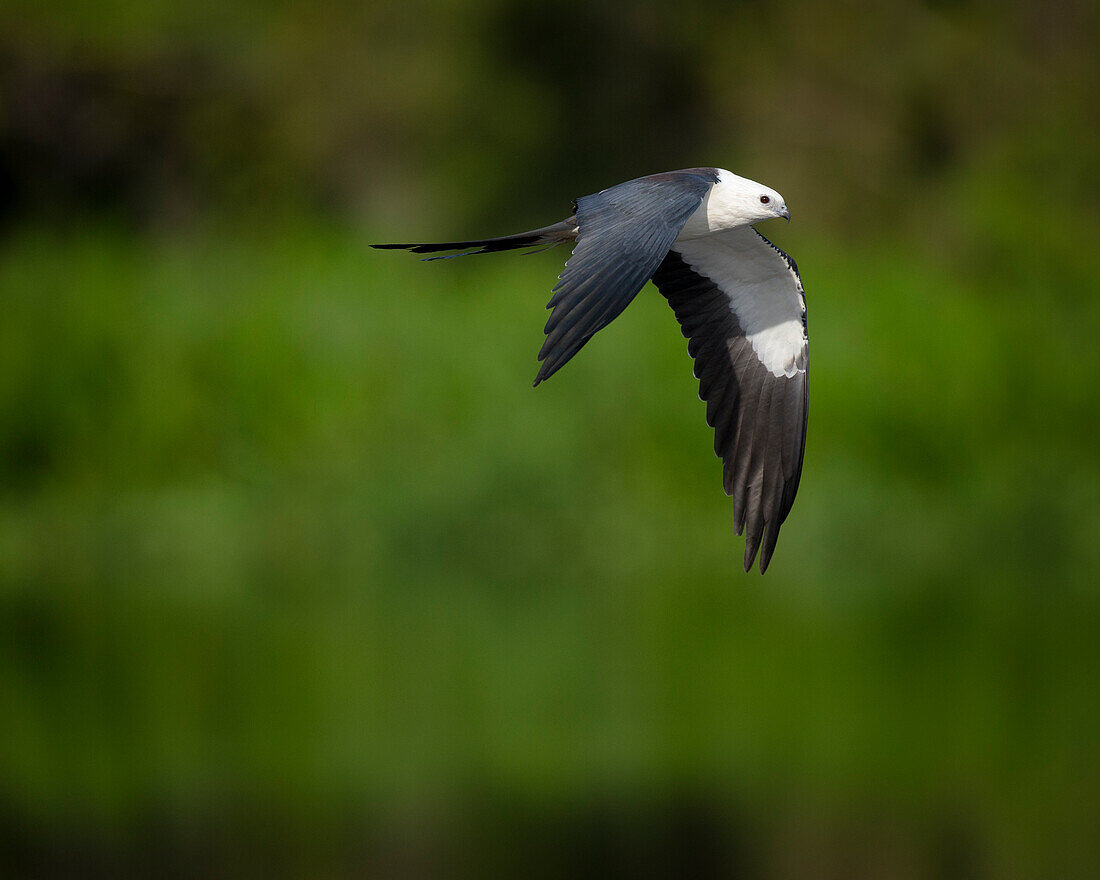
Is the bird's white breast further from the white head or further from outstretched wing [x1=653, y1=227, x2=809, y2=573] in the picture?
the white head

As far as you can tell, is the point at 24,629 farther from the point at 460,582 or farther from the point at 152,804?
the point at 152,804

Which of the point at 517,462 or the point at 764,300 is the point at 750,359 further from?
the point at 517,462

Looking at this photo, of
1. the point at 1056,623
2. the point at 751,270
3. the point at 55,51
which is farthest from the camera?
the point at 55,51

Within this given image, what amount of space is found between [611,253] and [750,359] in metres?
2.07

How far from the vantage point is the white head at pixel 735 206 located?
7.57 metres

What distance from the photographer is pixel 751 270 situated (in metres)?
8.31

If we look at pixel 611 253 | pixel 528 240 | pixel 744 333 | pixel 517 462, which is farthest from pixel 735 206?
pixel 517 462

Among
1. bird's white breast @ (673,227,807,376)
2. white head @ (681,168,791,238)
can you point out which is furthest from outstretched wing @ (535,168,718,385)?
bird's white breast @ (673,227,807,376)

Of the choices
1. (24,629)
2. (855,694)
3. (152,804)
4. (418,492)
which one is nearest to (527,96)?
(418,492)

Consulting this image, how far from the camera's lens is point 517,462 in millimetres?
13383

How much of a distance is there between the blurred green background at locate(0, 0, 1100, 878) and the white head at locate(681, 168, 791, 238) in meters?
2.49

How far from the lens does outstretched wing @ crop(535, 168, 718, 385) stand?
607 cm

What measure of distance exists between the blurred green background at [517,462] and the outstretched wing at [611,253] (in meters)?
2.57

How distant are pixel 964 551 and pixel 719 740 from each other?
5.03 metres
